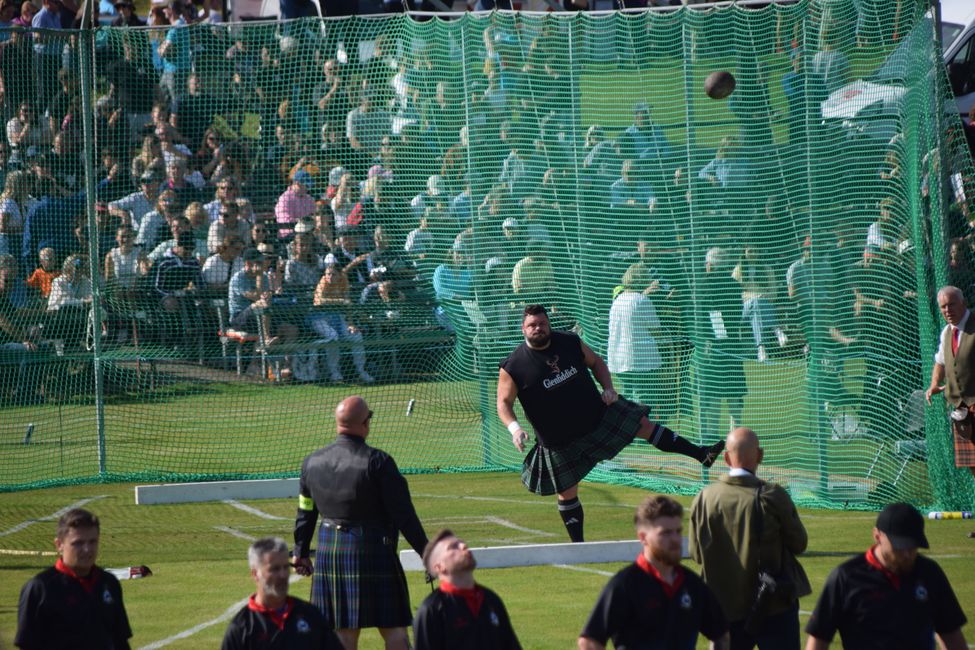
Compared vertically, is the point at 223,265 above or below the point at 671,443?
above

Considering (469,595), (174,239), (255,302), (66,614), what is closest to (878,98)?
(255,302)

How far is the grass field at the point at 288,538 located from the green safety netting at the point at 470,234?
97 centimetres

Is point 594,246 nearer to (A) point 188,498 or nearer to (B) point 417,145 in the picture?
(B) point 417,145

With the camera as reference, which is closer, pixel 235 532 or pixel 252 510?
pixel 235 532

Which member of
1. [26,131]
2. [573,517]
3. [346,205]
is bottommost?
[573,517]

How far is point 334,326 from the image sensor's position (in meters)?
13.4

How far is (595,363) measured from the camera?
9.38m

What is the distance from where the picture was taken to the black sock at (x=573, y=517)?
29.9 ft

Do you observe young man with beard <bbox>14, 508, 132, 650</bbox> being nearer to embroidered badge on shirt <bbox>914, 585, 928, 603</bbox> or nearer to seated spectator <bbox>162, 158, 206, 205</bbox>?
embroidered badge on shirt <bbox>914, 585, 928, 603</bbox>

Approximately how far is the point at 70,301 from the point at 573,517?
6.00 meters

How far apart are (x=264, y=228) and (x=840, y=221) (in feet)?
18.7

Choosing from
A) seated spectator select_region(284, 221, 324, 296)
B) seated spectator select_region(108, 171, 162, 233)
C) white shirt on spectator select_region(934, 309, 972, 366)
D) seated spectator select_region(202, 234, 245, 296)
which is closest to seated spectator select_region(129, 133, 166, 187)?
seated spectator select_region(108, 171, 162, 233)

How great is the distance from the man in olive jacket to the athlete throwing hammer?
3.49 metres

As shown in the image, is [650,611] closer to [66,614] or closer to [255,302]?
[66,614]
